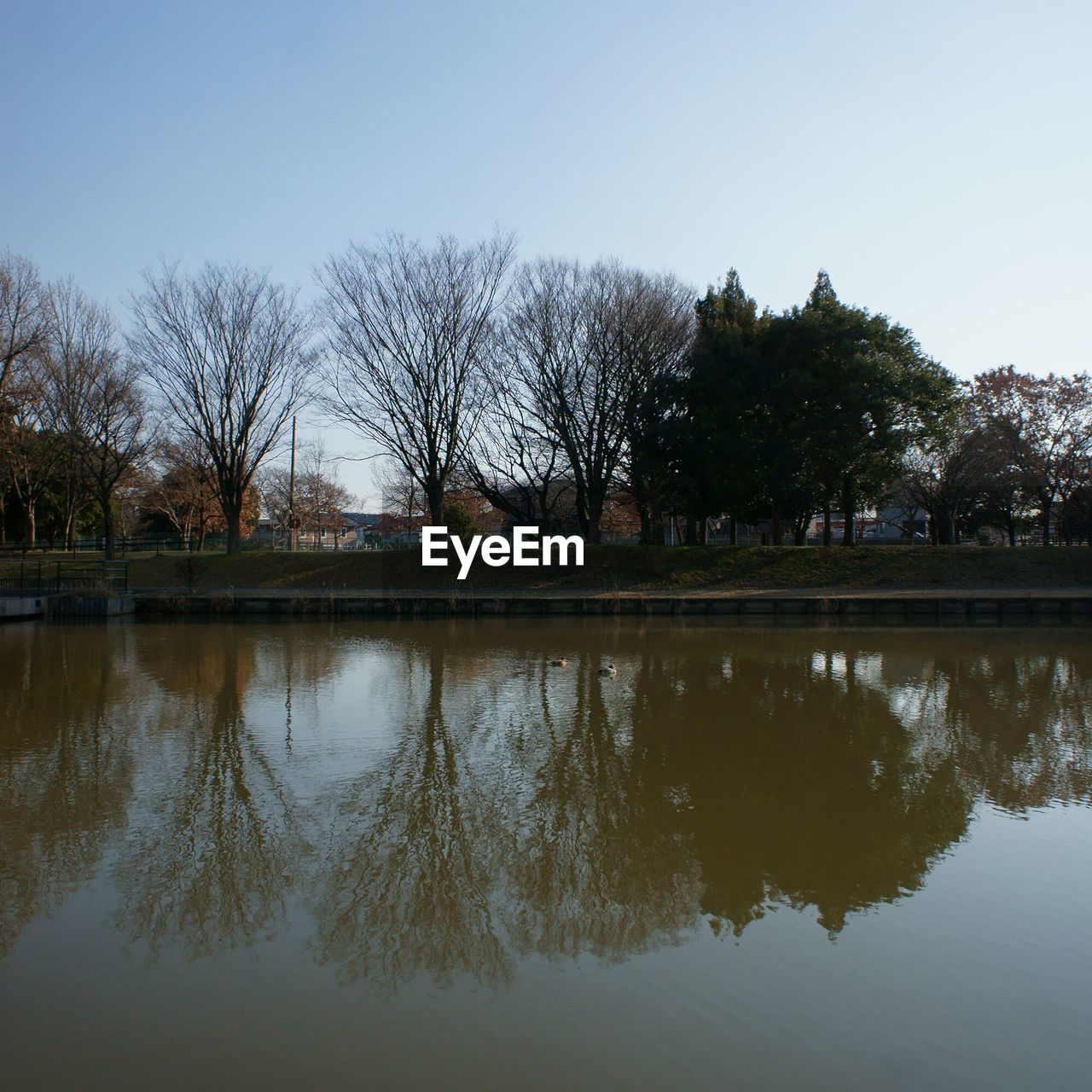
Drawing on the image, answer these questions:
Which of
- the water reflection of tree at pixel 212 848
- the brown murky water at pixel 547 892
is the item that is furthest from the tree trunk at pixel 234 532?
the water reflection of tree at pixel 212 848

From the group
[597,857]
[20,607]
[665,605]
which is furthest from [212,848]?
[20,607]

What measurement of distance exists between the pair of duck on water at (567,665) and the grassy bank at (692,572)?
13453mm

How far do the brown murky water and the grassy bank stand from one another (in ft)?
60.4

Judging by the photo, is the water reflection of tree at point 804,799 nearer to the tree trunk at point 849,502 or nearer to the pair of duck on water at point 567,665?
the pair of duck on water at point 567,665

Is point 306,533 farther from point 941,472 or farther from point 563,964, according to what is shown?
point 563,964

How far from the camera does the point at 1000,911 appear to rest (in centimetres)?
624

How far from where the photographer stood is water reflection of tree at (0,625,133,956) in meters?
6.82

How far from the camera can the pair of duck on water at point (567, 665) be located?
16.3 m

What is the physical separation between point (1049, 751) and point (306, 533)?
63.1 metres

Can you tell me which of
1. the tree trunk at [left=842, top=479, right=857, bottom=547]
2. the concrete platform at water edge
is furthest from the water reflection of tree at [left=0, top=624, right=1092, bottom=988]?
the tree trunk at [left=842, top=479, right=857, bottom=547]

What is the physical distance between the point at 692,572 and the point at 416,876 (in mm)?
26949

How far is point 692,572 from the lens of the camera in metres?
33.1

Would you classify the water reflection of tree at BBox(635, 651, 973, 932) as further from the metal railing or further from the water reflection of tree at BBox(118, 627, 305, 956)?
the metal railing

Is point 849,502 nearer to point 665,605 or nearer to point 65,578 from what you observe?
point 665,605
